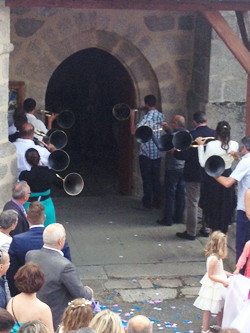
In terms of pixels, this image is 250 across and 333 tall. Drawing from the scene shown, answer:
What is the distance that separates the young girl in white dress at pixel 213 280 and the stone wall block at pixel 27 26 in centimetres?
462

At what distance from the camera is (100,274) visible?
26.2 ft

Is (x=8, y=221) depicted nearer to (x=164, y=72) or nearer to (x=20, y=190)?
(x=20, y=190)

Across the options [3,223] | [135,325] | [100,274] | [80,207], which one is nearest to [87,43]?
[80,207]

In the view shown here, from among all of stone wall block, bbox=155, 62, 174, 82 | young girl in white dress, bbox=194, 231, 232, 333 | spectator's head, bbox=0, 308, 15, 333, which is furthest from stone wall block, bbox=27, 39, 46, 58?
spectator's head, bbox=0, 308, 15, 333

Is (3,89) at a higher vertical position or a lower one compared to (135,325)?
higher

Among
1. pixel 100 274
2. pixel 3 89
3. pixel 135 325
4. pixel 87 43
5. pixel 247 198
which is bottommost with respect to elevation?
pixel 100 274

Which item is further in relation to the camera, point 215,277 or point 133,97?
point 133,97

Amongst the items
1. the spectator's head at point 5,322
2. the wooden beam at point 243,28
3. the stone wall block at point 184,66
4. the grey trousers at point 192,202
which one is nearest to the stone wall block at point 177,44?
the stone wall block at point 184,66

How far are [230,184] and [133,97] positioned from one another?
3558mm

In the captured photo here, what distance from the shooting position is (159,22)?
10.3m

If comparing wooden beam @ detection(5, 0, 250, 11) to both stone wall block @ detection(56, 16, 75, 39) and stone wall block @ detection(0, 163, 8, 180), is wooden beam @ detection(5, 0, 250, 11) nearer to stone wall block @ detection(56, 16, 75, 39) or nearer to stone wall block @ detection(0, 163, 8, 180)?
stone wall block @ detection(0, 163, 8, 180)

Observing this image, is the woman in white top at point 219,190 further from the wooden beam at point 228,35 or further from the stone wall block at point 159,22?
the stone wall block at point 159,22

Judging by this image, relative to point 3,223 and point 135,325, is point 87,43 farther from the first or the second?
point 135,325

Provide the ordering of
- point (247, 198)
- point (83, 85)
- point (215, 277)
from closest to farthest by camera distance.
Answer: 1. point (215, 277)
2. point (247, 198)
3. point (83, 85)
